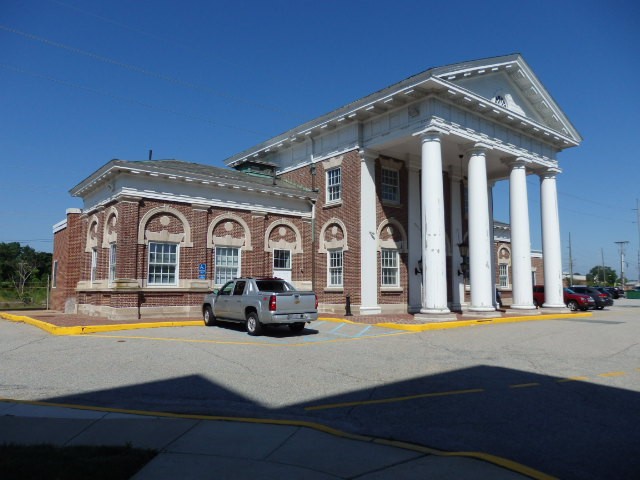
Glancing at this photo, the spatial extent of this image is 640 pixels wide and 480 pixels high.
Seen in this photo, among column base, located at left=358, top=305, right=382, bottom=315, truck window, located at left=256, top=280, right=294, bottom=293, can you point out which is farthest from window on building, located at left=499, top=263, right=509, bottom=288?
truck window, located at left=256, top=280, right=294, bottom=293

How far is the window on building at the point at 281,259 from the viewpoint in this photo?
22547 millimetres

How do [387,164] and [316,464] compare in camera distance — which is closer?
[316,464]

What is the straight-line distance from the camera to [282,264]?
22797 mm

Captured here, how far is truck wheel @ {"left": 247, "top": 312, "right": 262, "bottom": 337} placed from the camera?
13.8 meters

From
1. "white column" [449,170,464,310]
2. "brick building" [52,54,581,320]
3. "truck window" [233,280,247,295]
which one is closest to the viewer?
"truck window" [233,280,247,295]

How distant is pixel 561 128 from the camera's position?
84.3 ft

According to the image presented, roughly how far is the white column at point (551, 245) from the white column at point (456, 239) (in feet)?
14.5

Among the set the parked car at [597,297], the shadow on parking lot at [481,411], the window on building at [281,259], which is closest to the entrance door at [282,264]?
the window on building at [281,259]

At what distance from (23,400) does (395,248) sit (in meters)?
17.3

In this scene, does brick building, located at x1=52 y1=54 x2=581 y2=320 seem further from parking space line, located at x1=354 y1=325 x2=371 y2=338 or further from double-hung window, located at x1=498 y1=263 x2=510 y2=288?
double-hung window, located at x1=498 y1=263 x2=510 y2=288

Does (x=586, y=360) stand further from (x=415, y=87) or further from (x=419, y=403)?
(x=415, y=87)

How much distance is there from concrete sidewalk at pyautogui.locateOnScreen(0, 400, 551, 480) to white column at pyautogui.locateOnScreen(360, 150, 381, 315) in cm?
1482

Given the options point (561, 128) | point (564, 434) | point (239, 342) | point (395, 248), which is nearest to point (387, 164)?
point (395, 248)

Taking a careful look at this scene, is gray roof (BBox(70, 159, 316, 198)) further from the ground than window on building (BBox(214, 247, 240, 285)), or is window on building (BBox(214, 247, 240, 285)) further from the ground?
gray roof (BBox(70, 159, 316, 198))
